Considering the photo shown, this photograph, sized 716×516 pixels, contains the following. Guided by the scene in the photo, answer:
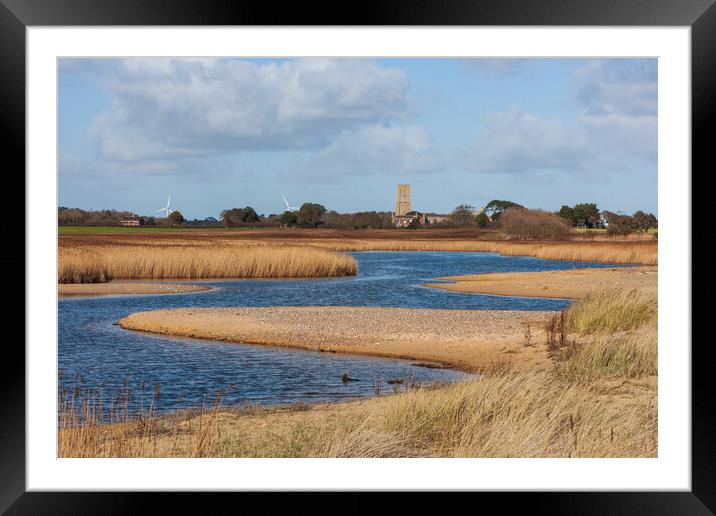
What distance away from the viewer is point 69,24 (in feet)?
13.1

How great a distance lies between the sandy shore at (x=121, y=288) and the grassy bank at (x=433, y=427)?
44.1ft

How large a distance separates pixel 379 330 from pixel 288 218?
2563cm

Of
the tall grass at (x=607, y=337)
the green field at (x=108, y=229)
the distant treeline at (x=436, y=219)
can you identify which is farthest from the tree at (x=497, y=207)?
the tall grass at (x=607, y=337)

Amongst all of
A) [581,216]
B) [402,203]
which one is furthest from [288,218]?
[581,216]

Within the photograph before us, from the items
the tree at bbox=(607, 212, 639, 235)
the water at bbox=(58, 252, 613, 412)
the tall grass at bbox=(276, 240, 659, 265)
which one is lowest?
the water at bbox=(58, 252, 613, 412)

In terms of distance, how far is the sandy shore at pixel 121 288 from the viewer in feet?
66.8

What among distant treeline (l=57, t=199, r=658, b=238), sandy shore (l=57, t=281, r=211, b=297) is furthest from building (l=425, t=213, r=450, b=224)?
sandy shore (l=57, t=281, r=211, b=297)

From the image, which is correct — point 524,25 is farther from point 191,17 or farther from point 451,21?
point 191,17

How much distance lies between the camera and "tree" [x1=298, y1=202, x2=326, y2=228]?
3843 cm

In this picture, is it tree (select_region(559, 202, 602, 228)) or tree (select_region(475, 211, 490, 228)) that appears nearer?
tree (select_region(559, 202, 602, 228))

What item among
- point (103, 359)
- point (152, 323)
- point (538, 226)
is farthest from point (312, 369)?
point (538, 226)

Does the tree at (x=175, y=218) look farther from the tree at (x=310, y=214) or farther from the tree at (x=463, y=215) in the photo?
the tree at (x=463, y=215)

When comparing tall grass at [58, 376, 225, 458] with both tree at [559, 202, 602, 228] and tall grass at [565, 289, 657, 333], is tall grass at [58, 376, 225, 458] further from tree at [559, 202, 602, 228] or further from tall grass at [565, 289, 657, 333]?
tree at [559, 202, 602, 228]

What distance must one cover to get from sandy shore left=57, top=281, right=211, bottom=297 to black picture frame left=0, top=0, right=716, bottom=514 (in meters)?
16.7
